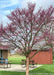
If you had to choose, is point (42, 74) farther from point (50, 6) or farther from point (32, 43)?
point (50, 6)

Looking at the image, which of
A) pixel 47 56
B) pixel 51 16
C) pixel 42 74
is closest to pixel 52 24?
pixel 51 16

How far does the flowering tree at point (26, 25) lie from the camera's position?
10797mm

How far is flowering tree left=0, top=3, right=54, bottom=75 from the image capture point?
10.8m

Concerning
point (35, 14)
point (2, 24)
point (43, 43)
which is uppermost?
point (35, 14)

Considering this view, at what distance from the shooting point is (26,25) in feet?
36.2

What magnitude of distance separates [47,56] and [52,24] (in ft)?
52.7

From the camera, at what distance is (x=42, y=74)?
13867mm

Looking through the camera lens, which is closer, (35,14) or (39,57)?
(35,14)

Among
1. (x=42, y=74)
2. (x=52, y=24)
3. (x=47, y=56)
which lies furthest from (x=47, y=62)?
(x=52, y=24)

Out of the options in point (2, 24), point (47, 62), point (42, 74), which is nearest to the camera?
point (2, 24)

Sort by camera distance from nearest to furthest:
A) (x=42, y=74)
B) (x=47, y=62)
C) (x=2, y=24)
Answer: (x=2, y=24) < (x=42, y=74) < (x=47, y=62)

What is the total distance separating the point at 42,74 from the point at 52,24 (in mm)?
4791

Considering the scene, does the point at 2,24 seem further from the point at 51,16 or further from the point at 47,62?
the point at 47,62

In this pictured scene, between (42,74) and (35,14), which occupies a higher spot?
(35,14)
